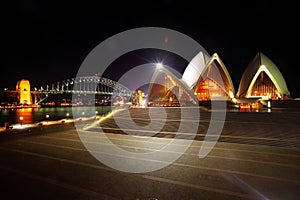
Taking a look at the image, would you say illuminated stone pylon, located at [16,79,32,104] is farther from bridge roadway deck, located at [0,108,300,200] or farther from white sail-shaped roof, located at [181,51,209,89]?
bridge roadway deck, located at [0,108,300,200]

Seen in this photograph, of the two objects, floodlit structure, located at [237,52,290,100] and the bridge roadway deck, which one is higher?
floodlit structure, located at [237,52,290,100]

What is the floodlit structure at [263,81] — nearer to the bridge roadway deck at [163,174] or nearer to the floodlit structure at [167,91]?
the floodlit structure at [167,91]

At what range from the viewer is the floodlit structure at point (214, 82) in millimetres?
26953

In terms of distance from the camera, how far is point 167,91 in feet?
108

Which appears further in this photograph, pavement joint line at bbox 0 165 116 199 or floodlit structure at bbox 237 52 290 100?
floodlit structure at bbox 237 52 290 100

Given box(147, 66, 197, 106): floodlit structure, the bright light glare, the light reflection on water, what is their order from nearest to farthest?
the light reflection on water < box(147, 66, 197, 106): floodlit structure < the bright light glare

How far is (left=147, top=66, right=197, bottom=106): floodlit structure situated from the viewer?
28156mm

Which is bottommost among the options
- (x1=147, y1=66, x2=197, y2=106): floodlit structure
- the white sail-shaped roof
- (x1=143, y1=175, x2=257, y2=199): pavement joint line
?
(x1=143, y1=175, x2=257, y2=199): pavement joint line

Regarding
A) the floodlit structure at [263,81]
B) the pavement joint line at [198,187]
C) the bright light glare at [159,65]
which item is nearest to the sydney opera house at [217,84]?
the floodlit structure at [263,81]

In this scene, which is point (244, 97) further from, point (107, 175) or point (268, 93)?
point (107, 175)

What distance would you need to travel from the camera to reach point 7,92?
2327 inches

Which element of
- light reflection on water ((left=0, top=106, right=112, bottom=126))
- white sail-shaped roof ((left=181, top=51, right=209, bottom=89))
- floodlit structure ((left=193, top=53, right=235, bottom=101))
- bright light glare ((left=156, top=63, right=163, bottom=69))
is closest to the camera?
light reflection on water ((left=0, top=106, right=112, bottom=126))

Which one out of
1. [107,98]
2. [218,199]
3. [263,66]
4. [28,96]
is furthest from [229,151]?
[107,98]

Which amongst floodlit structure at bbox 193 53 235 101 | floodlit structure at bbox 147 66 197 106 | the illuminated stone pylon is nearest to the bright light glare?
floodlit structure at bbox 147 66 197 106
